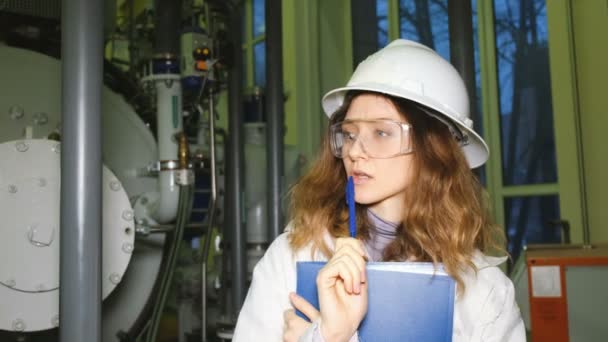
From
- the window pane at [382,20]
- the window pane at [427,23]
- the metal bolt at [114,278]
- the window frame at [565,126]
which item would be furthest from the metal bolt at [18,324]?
the window pane at [382,20]

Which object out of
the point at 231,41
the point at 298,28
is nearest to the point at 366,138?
the point at 231,41

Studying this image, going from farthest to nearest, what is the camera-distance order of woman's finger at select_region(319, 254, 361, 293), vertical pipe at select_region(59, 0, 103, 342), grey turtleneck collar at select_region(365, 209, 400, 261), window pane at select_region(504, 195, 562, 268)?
window pane at select_region(504, 195, 562, 268)
vertical pipe at select_region(59, 0, 103, 342)
grey turtleneck collar at select_region(365, 209, 400, 261)
woman's finger at select_region(319, 254, 361, 293)

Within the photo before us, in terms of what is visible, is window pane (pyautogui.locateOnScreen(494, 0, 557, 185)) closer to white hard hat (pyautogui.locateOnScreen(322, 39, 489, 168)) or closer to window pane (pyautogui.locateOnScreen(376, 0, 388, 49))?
window pane (pyautogui.locateOnScreen(376, 0, 388, 49))

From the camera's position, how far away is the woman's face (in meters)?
0.98

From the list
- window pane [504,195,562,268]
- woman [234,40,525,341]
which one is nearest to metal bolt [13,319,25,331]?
woman [234,40,525,341]

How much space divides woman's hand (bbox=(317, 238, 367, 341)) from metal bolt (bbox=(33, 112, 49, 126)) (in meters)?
1.36

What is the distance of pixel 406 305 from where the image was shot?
0.82 meters

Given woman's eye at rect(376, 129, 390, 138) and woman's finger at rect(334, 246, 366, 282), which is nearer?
woman's finger at rect(334, 246, 366, 282)

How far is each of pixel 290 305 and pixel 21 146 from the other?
1.03 m

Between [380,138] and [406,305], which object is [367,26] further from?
[406,305]

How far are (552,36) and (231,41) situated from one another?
4.93 ft

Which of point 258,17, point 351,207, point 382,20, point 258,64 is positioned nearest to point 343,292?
point 351,207

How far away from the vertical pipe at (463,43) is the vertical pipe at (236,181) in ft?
3.85

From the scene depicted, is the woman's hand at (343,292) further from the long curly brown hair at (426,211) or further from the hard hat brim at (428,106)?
the hard hat brim at (428,106)
